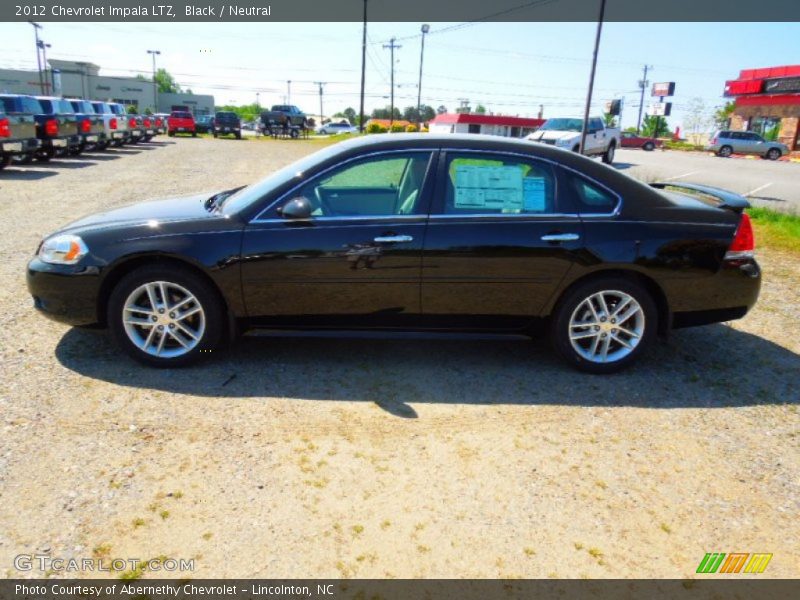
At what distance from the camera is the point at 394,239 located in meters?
3.79

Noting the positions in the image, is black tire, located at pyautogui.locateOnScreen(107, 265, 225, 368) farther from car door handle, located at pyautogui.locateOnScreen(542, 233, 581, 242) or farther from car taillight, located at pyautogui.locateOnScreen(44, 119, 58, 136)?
car taillight, located at pyautogui.locateOnScreen(44, 119, 58, 136)

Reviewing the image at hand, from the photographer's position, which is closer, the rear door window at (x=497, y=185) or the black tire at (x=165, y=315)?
the black tire at (x=165, y=315)

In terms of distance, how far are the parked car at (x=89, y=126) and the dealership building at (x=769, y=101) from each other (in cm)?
4652

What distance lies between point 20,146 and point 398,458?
16319 millimetres

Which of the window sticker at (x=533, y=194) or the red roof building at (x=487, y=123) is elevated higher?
the red roof building at (x=487, y=123)

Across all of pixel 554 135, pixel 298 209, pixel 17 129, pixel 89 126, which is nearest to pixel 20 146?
pixel 17 129

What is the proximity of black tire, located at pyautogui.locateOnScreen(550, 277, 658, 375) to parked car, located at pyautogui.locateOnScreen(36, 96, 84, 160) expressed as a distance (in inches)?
702

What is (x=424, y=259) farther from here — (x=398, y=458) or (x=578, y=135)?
(x=578, y=135)

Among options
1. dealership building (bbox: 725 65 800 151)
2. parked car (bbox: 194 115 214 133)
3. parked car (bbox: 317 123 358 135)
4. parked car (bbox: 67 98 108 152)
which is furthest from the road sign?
parked car (bbox: 67 98 108 152)

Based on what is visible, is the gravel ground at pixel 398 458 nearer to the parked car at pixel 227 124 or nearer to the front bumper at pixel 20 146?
the front bumper at pixel 20 146

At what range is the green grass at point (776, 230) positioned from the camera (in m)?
8.29

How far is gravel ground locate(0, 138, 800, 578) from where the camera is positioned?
7.86 feet
